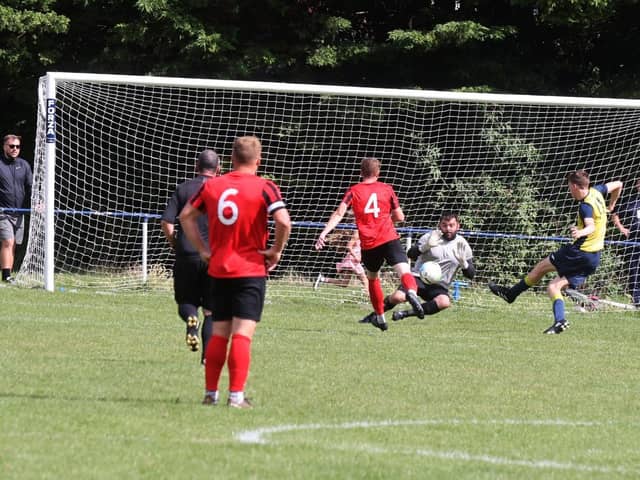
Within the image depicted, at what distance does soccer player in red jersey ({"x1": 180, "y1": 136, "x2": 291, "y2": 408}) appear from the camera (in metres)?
7.52

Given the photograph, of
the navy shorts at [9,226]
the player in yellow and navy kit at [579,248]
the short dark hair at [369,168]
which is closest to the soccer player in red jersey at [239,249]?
the short dark hair at [369,168]

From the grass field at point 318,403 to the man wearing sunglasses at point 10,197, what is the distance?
2829mm

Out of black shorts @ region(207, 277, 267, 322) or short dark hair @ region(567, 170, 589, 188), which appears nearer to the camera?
black shorts @ region(207, 277, 267, 322)

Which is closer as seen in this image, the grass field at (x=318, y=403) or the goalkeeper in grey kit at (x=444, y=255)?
the grass field at (x=318, y=403)

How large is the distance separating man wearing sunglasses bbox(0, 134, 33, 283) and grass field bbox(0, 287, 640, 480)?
2.83 m

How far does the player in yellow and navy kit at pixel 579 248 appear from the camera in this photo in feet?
45.2

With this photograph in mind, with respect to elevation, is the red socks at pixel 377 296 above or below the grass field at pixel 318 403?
below

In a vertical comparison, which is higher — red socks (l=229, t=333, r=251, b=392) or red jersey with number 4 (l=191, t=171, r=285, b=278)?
red jersey with number 4 (l=191, t=171, r=285, b=278)

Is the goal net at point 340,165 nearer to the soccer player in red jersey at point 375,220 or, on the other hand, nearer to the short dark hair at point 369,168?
the soccer player in red jersey at point 375,220

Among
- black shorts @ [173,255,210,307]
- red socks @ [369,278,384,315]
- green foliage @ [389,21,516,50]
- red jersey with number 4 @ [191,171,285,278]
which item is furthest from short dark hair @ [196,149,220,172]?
green foliage @ [389,21,516,50]

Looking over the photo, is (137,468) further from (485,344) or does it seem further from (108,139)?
(108,139)

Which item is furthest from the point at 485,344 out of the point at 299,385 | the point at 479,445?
the point at 479,445

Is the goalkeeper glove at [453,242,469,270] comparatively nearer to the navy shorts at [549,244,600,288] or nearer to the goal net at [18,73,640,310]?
the navy shorts at [549,244,600,288]

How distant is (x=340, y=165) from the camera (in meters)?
21.5
